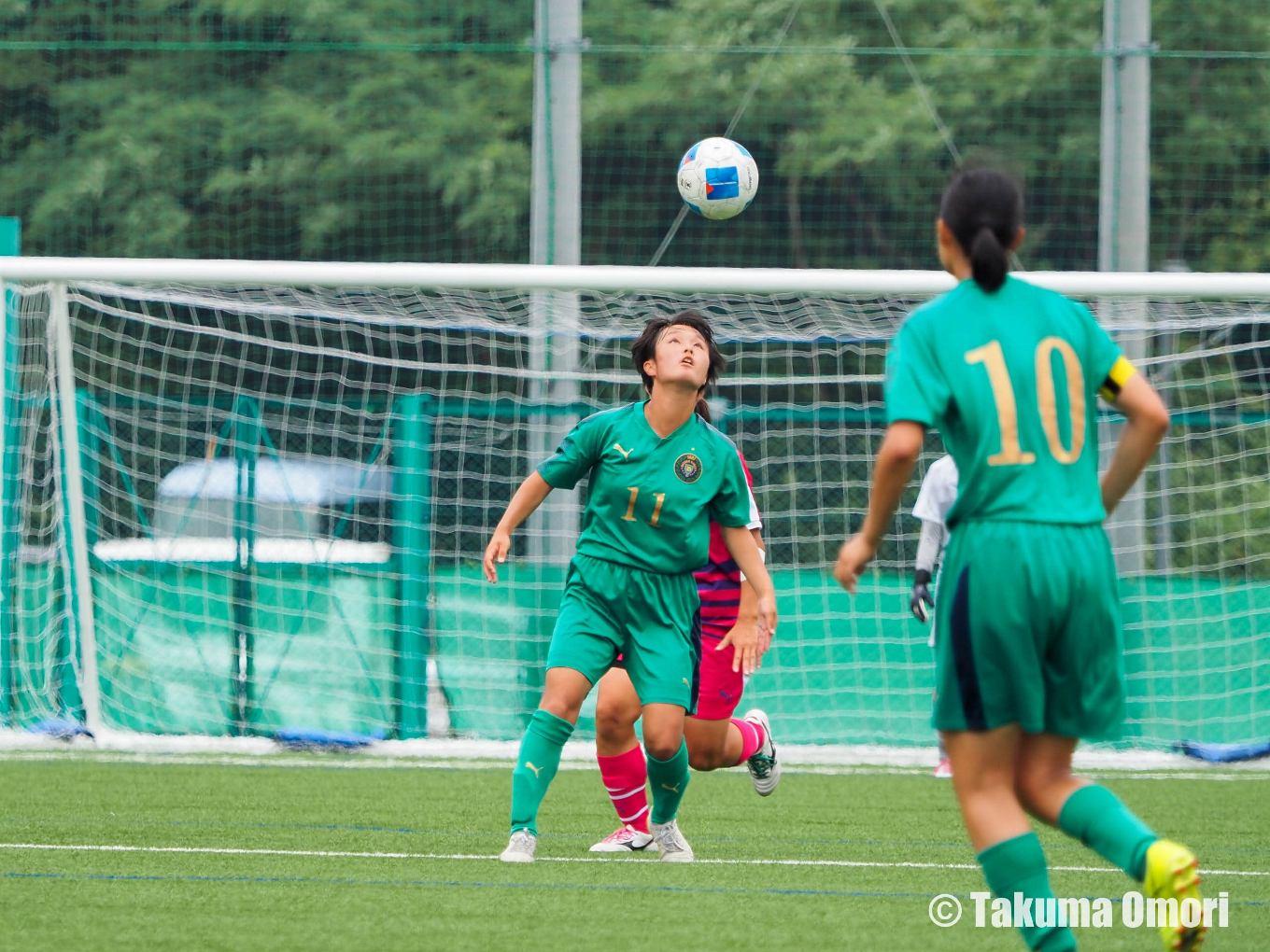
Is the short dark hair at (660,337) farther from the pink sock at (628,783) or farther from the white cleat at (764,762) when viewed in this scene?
the white cleat at (764,762)

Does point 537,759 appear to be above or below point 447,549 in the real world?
below

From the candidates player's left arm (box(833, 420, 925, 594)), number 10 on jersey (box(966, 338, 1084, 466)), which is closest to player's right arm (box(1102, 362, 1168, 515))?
number 10 on jersey (box(966, 338, 1084, 466))

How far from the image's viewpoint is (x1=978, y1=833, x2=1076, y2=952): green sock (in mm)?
3330

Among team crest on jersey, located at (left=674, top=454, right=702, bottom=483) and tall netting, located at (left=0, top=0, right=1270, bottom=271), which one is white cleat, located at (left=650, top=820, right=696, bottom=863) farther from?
tall netting, located at (left=0, top=0, right=1270, bottom=271)

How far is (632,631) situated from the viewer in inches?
203

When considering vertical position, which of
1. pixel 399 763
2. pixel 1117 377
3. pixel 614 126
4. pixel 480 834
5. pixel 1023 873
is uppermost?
pixel 614 126

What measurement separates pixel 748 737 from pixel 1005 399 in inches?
117

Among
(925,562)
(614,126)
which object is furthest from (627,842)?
(614,126)

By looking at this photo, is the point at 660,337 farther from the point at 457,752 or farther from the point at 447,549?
the point at 447,549

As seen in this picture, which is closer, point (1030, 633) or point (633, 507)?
point (1030, 633)

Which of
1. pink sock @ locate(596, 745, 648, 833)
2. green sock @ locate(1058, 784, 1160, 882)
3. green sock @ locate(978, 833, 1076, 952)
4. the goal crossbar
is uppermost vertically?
the goal crossbar

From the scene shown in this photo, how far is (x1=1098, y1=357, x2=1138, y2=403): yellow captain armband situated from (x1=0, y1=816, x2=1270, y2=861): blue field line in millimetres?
2655

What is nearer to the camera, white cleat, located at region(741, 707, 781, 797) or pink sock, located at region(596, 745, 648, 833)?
pink sock, located at region(596, 745, 648, 833)

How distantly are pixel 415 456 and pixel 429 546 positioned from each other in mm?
514
